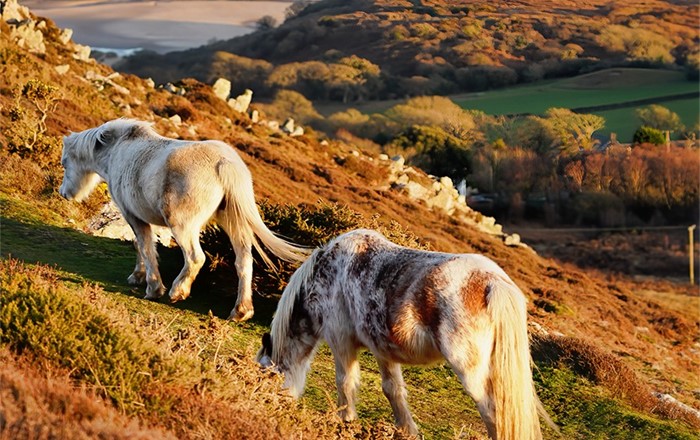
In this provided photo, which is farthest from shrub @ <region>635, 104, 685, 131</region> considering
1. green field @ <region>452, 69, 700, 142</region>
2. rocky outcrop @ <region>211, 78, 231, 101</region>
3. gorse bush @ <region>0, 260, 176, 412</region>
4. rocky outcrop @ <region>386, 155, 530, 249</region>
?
gorse bush @ <region>0, 260, 176, 412</region>

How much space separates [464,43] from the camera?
19.6 m

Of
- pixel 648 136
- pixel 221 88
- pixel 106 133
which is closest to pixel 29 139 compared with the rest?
pixel 106 133

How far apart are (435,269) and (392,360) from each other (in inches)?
35.5

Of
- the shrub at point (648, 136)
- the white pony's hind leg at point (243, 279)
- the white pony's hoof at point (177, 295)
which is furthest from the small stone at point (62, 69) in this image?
the white pony's hind leg at point (243, 279)

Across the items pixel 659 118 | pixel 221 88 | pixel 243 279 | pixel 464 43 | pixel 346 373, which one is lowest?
pixel 221 88

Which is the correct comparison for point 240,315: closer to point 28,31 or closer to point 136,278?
point 136,278

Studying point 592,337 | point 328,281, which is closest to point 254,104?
point 592,337

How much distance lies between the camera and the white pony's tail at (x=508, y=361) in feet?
21.8

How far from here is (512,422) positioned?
22.0ft

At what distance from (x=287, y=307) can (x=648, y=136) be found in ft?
74.1

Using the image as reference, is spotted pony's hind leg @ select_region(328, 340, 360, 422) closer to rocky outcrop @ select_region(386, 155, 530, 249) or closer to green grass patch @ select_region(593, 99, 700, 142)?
green grass patch @ select_region(593, 99, 700, 142)

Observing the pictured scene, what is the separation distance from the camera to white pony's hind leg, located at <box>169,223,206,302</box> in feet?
34.1

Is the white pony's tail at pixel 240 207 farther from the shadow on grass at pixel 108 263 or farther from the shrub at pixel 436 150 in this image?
the shrub at pixel 436 150

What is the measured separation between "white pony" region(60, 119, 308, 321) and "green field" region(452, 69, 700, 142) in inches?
529
